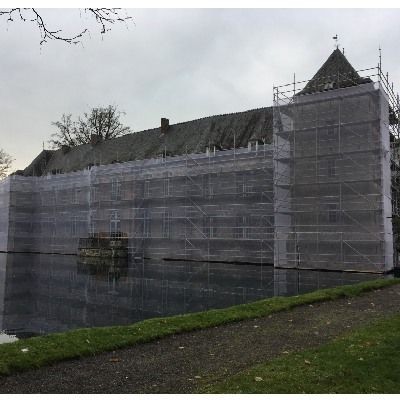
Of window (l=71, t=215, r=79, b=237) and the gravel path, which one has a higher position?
window (l=71, t=215, r=79, b=237)

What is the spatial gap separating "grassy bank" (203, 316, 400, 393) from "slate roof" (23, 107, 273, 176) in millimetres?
25297

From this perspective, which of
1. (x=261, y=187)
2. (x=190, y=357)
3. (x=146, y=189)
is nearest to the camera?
(x=190, y=357)

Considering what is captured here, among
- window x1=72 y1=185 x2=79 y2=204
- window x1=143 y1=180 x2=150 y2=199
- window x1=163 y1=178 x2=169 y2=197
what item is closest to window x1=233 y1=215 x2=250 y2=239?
window x1=163 y1=178 x2=169 y2=197

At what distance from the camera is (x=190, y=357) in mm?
6441

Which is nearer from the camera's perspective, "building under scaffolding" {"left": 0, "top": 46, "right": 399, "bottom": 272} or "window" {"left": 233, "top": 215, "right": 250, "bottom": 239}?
"building under scaffolding" {"left": 0, "top": 46, "right": 399, "bottom": 272}

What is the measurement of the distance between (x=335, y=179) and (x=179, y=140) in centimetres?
1584

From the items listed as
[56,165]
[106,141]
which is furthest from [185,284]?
[56,165]

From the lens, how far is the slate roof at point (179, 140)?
109 feet

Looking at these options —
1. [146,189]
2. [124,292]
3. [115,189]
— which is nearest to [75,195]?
[115,189]

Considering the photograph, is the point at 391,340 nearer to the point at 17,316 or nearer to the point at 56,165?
the point at 17,316

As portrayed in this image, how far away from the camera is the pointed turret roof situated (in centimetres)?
2648

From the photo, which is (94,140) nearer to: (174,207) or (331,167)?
(174,207)

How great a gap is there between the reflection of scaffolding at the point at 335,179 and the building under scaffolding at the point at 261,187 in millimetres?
54

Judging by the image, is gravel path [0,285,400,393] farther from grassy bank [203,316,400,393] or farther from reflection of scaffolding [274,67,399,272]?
reflection of scaffolding [274,67,399,272]
